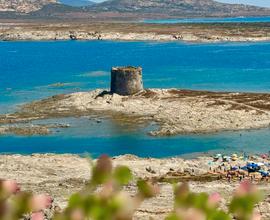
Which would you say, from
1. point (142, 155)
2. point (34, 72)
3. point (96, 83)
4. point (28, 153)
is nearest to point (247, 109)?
point (142, 155)

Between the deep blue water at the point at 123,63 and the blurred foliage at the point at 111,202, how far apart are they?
27727 mm

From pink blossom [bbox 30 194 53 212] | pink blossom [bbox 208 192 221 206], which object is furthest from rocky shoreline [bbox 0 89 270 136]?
pink blossom [bbox 30 194 53 212]

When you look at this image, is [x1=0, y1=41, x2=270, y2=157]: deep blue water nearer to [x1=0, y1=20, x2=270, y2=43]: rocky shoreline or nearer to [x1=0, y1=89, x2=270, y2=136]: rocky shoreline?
[x1=0, y1=89, x2=270, y2=136]: rocky shoreline

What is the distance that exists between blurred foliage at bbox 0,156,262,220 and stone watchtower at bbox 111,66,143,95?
42.3 m

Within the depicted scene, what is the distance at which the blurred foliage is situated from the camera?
205cm

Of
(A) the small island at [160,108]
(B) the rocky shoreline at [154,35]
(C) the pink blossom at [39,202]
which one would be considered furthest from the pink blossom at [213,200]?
(B) the rocky shoreline at [154,35]

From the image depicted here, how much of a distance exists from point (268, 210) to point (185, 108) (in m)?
24.8

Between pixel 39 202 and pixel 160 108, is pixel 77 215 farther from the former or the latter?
pixel 160 108

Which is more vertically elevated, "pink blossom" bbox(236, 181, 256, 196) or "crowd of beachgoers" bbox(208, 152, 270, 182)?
"pink blossom" bbox(236, 181, 256, 196)

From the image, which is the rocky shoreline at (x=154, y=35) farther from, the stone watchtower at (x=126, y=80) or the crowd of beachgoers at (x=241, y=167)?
the crowd of beachgoers at (x=241, y=167)

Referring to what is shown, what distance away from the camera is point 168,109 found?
40.9 m

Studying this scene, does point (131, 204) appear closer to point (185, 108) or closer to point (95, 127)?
point (95, 127)

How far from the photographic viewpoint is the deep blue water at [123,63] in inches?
1264

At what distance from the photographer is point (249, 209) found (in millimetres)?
2131
